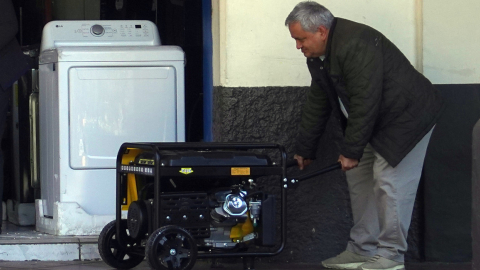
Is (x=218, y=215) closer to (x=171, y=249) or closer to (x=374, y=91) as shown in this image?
(x=171, y=249)

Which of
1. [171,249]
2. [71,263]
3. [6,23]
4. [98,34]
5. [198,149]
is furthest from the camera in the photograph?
[98,34]

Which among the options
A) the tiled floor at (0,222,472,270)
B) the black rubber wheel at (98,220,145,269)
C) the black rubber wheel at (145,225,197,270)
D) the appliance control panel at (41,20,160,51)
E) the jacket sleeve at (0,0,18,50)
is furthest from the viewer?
the appliance control panel at (41,20,160,51)

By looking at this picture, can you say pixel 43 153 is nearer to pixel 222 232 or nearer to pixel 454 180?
pixel 222 232

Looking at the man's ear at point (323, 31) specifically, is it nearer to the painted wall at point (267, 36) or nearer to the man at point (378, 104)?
the man at point (378, 104)

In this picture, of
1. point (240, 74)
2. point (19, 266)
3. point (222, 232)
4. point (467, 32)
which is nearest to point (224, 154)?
point (222, 232)

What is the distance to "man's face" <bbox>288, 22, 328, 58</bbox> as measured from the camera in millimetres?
4238

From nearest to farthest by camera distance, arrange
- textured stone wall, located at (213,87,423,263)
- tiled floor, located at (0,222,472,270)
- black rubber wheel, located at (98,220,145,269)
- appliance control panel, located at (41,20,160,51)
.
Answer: black rubber wheel, located at (98,220,145,269) → tiled floor, located at (0,222,472,270) → textured stone wall, located at (213,87,423,263) → appliance control panel, located at (41,20,160,51)

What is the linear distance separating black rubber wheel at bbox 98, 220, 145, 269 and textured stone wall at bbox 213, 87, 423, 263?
918 mm

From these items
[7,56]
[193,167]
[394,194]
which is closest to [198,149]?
[193,167]

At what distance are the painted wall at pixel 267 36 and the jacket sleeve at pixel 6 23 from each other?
141 cm

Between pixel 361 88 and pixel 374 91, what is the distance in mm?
71

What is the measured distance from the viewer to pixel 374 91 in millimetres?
4105

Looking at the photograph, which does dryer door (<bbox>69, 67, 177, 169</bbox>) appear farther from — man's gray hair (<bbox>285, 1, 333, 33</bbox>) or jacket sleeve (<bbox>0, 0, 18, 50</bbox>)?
man's gray hair (<bbox>285, 1, 333, 33</bbox>)

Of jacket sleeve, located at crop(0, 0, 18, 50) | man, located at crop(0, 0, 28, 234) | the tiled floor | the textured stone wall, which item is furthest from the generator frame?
jacket sleeve, located at crop(0, 0, 18, 50)
